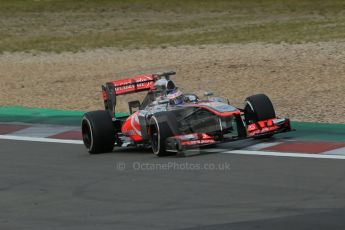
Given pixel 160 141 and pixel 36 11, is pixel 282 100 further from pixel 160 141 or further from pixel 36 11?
pixel 36 11

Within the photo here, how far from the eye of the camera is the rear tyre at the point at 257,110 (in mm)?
14180

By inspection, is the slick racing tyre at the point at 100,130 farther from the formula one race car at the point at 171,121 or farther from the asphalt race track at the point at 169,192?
the asphalt race track at the point at 169,192

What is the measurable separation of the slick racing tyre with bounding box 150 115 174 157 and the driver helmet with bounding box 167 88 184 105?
0.69 meters

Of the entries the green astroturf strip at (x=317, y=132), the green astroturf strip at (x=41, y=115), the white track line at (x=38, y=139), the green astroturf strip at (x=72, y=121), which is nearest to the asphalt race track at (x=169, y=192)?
the white track line at (x=38, y=139)

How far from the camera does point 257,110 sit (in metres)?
14.2

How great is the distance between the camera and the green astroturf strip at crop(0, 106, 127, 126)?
712 inches

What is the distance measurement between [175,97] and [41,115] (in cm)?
520

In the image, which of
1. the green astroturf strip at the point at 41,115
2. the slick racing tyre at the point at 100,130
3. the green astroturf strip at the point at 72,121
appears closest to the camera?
the slick racing tyre at the point at 100,130

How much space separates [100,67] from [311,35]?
6.17 metres

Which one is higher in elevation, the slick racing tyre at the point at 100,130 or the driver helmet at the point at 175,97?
the driver helmet at the point at 175,97

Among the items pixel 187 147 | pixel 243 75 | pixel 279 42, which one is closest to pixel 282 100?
pixel 243 75

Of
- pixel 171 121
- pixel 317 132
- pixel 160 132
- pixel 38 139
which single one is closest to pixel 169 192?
pixel 160 132

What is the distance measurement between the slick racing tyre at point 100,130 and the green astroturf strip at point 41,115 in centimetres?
308

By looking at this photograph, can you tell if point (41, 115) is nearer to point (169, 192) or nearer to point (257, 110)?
point (257, 110)
